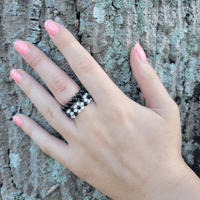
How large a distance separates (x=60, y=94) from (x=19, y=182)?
27.2 inches

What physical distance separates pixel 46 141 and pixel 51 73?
0.39 m

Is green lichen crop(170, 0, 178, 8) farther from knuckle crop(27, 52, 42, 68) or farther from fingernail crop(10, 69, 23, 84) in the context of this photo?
fingernail crop(10, 69, 23, 84)

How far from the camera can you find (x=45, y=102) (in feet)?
3.04

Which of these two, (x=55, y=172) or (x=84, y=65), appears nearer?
(x=84, y=65)

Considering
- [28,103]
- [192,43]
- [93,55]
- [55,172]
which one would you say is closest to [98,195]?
[55,172]

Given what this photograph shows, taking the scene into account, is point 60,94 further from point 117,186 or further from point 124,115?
point 117,186

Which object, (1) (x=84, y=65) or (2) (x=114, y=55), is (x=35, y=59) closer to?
(1) (x=84, y=65)

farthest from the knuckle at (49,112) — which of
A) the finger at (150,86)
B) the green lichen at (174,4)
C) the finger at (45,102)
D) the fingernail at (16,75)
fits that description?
the green lichen at (174,4)

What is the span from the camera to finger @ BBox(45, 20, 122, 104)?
837 millimetres

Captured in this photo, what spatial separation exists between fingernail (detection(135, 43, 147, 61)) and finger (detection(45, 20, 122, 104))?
9.8 inches

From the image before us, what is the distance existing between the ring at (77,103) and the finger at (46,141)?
208mm

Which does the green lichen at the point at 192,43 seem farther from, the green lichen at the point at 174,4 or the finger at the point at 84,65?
the finger at the point at 84,65

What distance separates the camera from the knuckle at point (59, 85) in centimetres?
88

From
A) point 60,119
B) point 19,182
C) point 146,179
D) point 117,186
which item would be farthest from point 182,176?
point 19,182
